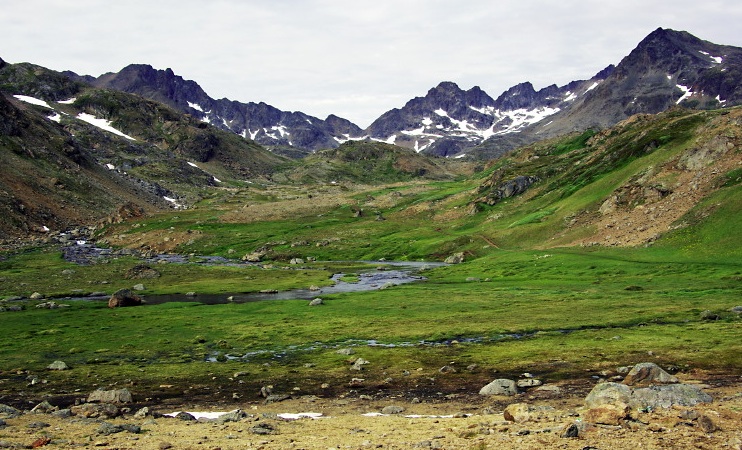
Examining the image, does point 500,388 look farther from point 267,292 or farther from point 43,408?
point 267,292

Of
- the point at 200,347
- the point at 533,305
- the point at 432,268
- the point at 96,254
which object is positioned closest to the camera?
the point at 200,347

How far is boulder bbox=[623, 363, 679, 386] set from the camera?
33.7 meters

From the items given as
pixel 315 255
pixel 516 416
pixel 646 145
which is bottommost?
pixel 315 255

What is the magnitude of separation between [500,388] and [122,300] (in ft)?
211

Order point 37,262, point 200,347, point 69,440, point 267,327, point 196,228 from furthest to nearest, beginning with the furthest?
1. point 196,228
2. point 37,262
3. point 267,327
4. point 200,347
5. point 69,440

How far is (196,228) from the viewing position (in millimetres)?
192750

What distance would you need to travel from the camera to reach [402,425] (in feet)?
92.3

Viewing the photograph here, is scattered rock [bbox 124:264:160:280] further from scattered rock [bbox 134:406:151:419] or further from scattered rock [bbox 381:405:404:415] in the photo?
scattered rock [bbox 381:405:404:415]

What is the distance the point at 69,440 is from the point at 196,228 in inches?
6914

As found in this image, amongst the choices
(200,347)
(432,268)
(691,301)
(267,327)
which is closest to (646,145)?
(432,268)

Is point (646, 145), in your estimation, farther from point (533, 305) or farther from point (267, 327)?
point (267, 327)

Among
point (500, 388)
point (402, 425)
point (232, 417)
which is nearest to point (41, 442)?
point (232, 417)

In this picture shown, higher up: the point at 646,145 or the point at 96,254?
the point at 646,145

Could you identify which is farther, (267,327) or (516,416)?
(267,327)
